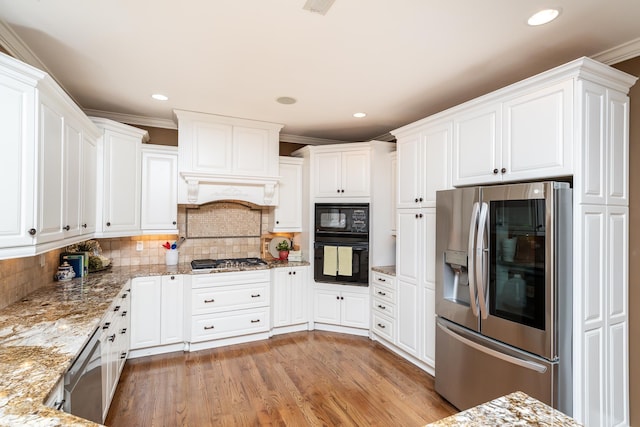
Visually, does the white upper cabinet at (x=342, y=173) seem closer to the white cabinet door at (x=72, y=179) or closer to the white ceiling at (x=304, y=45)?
the white ceiling at (x=304, y=45)

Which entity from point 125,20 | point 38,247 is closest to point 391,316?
point 38,247

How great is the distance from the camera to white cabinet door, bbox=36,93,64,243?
72.2 inches

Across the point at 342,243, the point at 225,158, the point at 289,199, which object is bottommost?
the point at 342,243

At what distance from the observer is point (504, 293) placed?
215 centimetres

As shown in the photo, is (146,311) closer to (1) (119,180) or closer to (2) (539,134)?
(1) (119,180)

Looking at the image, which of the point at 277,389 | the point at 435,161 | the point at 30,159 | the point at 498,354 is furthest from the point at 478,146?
the point at 30,159

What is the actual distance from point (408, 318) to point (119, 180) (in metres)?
3.19

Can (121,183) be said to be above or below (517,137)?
below

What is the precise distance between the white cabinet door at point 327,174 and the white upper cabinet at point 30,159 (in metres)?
2.63

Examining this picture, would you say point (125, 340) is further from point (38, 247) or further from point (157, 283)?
point (38, 247)

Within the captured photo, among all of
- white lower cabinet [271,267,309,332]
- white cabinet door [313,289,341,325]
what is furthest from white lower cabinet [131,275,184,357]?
white cabinet door [313,289,341,325]

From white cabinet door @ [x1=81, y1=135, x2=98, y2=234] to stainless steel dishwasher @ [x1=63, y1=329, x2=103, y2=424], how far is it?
1.25m

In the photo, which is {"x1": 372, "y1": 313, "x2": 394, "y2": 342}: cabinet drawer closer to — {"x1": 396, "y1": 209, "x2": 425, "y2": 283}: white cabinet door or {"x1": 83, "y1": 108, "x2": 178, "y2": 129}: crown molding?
{"x1": 396, "y1": 209, "x2": 425, "y2": 283}: white cabinet door

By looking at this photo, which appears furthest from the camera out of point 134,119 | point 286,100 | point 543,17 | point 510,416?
point 134,119
